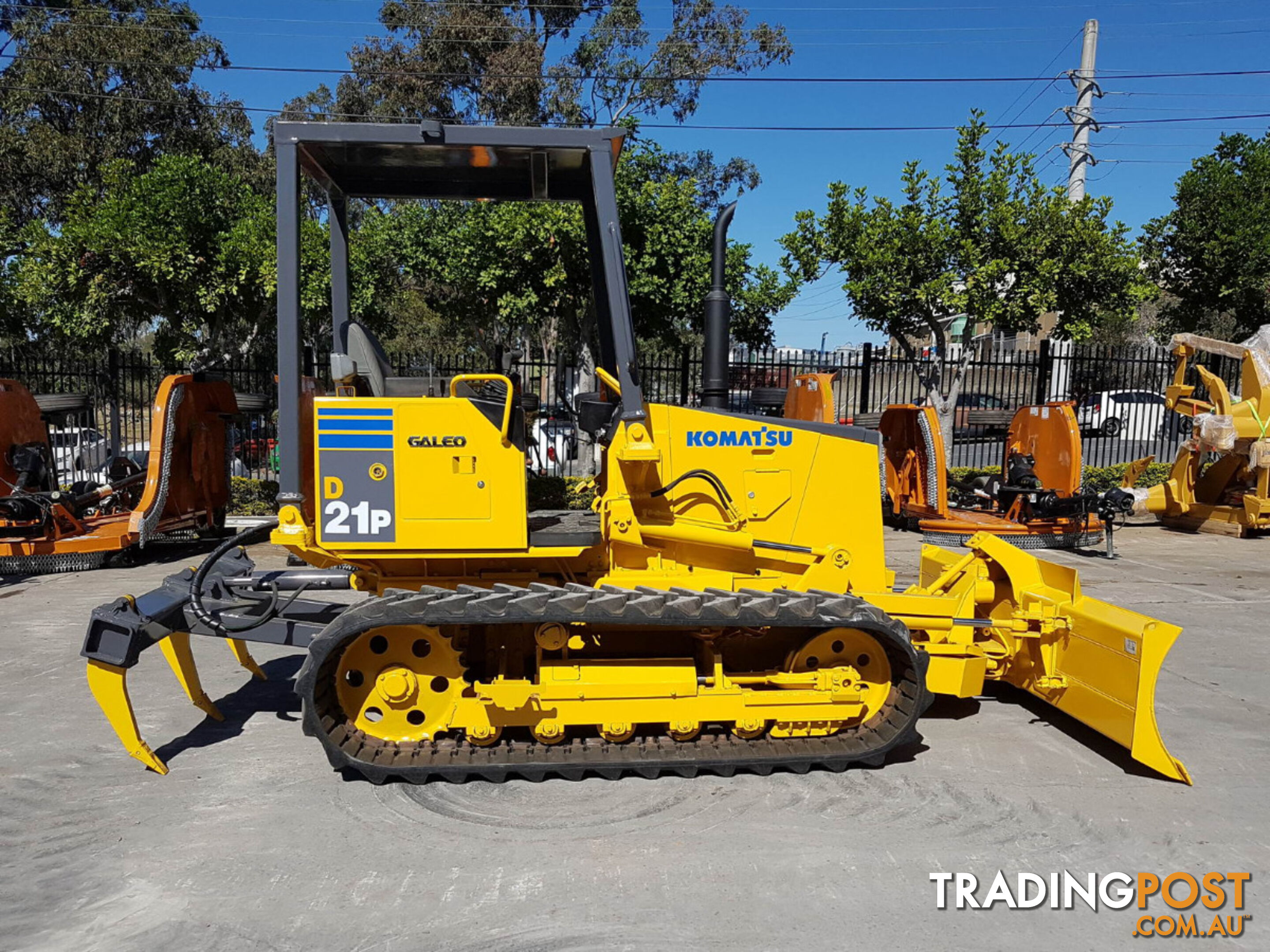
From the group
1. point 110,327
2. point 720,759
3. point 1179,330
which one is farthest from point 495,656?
point 1179,330

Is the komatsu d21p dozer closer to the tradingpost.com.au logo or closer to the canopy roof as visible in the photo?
the canopy roof

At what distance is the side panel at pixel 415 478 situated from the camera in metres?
3.76

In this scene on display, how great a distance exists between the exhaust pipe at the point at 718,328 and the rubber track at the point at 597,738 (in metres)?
1.02

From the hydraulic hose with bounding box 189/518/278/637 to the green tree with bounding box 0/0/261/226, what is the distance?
2060 cm

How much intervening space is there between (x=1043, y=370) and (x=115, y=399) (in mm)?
14963

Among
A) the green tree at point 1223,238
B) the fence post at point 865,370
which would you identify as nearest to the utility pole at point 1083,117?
the green tree at point 1223,238

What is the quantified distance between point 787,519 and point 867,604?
0.71m

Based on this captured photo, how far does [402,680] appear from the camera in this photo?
3.90 meters

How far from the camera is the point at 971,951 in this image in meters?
2.88

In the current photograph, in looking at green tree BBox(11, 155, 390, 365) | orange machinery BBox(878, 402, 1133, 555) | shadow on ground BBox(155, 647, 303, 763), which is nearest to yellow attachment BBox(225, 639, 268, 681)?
shadow on ground BBox(155, 647, 303, 763)

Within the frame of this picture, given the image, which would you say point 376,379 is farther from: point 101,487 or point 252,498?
point 252,498

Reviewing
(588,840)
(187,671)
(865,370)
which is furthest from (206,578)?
(865,370)

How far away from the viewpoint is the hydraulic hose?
4148 millimetres

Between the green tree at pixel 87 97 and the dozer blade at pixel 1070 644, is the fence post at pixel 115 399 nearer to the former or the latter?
the green tree at pixel 87 97
